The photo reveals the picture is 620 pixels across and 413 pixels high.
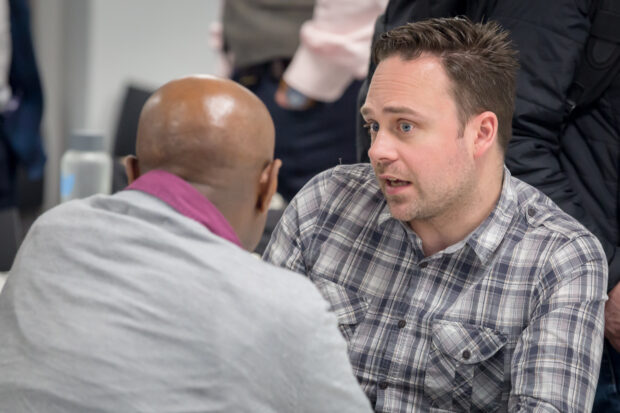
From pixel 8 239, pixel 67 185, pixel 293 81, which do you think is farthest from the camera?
pixel 293 81

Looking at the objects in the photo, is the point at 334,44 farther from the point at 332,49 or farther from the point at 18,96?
the point at 18,96

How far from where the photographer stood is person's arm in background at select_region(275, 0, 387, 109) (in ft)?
9.80

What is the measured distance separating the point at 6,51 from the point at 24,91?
7.3 inches

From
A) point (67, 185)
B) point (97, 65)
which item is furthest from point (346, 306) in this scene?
point (97, 65)

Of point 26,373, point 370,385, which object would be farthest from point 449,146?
point 26,373

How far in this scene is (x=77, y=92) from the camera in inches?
186

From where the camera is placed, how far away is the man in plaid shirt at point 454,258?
1.51m

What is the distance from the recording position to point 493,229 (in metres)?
1.64

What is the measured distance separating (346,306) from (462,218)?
29cm

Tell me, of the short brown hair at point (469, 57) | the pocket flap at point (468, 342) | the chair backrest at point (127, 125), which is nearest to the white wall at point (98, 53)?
the chair backrest at point (127, 125)

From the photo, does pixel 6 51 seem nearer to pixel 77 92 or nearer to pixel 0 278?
pixel 77 92

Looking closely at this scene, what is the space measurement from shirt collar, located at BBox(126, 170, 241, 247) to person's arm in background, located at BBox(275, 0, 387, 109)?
6.29ft

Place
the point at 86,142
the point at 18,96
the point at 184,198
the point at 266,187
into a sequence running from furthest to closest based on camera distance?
the point at 18,96 < the point at 86,142 < the point at 266,187 < the point at 184,198

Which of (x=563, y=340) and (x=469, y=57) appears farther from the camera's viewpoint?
(x=469, y=57)
